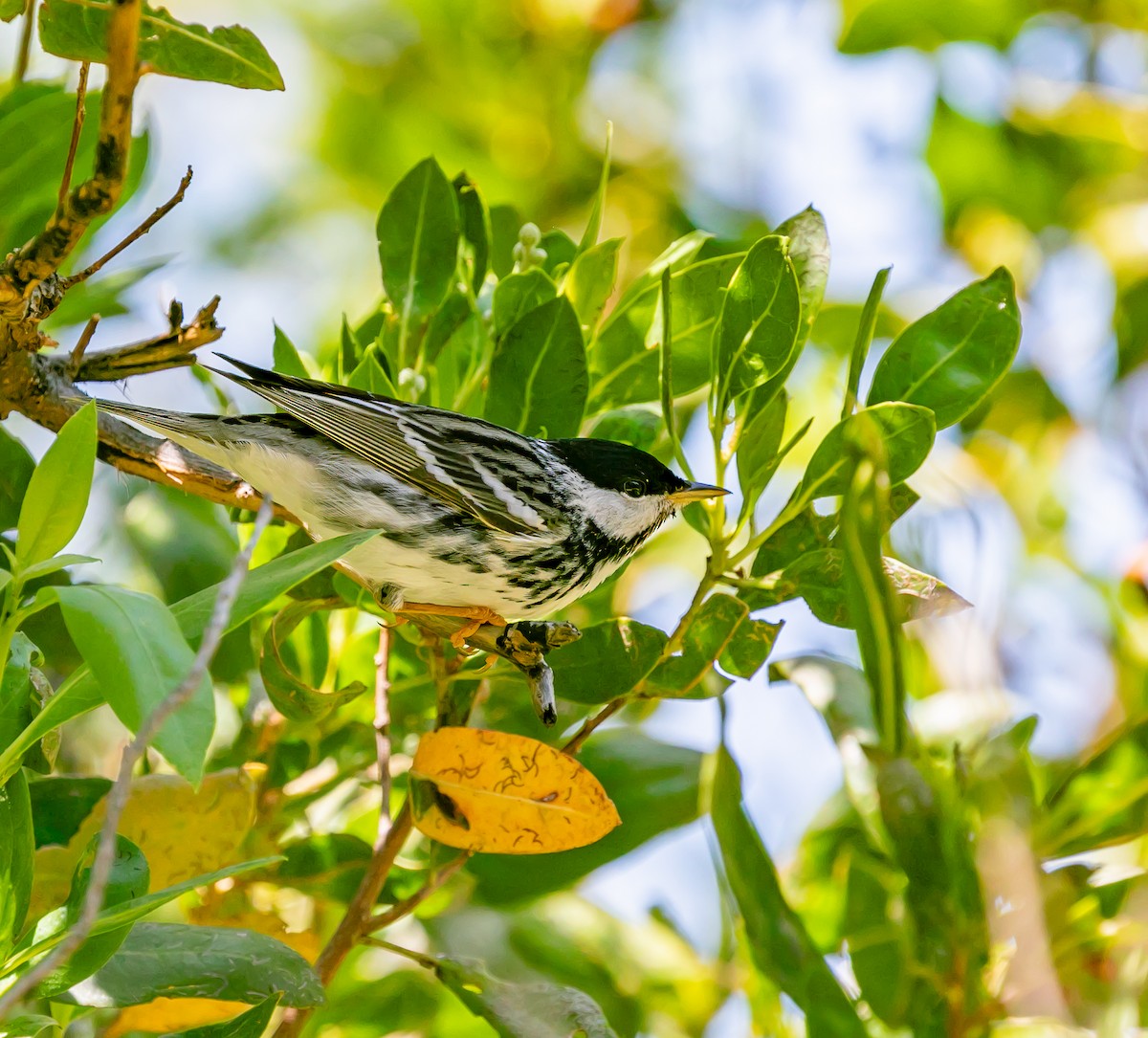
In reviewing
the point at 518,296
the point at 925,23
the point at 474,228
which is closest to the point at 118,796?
the point at 518,296

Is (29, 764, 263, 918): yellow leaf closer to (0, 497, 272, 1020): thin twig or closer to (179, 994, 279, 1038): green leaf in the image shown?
(179, 994, 279, 1038): green leaf

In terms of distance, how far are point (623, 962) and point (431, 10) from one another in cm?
261

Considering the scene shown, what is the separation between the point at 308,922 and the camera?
87.1 inches

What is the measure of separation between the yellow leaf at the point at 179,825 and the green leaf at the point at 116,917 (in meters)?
0.31

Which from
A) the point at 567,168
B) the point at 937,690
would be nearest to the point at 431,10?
the point at 567,168

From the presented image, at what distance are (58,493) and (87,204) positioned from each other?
13.4 inches

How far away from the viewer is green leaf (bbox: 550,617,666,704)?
1771 millimetres

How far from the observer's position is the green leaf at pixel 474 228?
214cm

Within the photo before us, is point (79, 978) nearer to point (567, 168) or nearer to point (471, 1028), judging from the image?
point (471, 1028)

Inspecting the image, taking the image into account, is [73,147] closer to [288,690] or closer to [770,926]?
[288,690]

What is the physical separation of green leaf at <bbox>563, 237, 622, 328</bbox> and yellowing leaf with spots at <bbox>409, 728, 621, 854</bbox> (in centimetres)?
72

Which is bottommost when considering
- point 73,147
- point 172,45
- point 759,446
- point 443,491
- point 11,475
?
point 443,491

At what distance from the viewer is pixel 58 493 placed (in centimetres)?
127

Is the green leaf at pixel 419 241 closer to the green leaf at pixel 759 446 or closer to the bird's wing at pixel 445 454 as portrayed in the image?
the bird's wing at pixel 445 454
